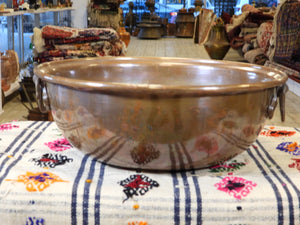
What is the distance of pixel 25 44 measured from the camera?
10.4 feet

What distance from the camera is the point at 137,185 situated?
1.78 ft

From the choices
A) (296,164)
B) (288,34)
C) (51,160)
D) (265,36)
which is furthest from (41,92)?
(265,36)

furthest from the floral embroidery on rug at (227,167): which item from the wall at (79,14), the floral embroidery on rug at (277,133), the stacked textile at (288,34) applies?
the wall at (79,14)

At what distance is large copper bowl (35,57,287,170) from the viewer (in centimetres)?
47

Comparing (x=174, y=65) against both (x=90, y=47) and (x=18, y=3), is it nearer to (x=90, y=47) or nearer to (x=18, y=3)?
(x=90, y=47)

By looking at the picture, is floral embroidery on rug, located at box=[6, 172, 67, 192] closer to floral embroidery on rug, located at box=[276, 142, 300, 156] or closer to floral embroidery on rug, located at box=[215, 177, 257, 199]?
floral embroidery on rug, located at box=[215, 177, 257, 199]

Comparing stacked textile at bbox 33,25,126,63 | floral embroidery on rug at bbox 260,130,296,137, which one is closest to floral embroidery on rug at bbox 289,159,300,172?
floral embroidery on rug at bbox 260,130,296,137

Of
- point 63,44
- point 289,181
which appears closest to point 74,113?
point 289,181

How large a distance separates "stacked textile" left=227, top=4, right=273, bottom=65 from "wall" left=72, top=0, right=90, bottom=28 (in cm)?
179

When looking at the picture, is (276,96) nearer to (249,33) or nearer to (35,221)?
(35,221)

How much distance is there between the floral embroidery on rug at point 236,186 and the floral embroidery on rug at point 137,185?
9 centimetres

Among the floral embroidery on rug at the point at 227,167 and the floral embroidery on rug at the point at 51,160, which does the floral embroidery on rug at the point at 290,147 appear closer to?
the floral embroidery on rug at the point at 227,167

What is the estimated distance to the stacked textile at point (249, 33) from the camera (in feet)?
12.1

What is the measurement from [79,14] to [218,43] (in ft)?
5.93
